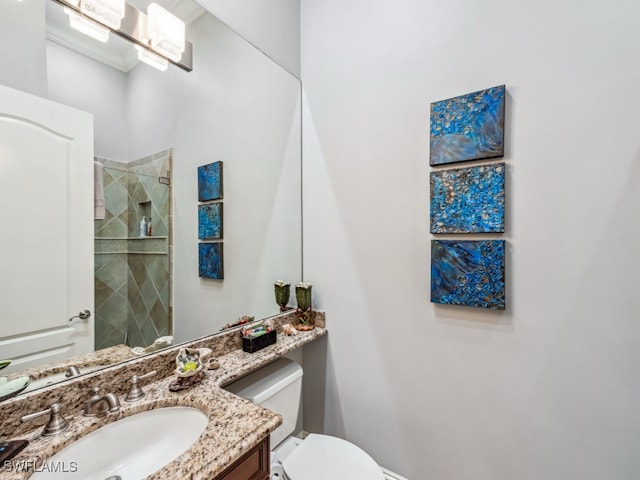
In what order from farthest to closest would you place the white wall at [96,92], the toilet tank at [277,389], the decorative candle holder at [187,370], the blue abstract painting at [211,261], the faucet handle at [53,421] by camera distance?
the blue abstract painting at [211,261]
the toilet tank at [277,389]
the decorative candle holder at [187,370]
the white wall at [96,92]
the faucet handle at [53,421]

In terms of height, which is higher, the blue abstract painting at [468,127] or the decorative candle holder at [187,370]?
the blue abstract painting at [468,127]

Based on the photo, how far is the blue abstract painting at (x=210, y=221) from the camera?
4.33 feet

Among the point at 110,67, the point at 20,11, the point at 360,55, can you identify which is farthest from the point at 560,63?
the point at 20,11

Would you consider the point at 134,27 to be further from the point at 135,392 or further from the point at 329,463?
the point at 329,463

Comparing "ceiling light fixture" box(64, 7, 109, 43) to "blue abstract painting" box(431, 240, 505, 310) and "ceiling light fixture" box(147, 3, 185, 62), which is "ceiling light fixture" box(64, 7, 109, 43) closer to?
"ceiling light fixture" box(147, 3, 185, 62)

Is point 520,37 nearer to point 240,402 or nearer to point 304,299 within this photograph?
point 304,299

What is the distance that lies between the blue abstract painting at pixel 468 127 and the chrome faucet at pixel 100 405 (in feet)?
4.80

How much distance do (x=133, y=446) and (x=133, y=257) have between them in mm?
601

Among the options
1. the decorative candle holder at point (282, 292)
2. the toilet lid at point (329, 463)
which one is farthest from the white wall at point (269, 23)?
the toilet lid at point (329, 463)

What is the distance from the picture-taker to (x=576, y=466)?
3.44 feet

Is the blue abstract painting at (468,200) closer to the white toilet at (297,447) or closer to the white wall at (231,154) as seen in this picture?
the white wall at (231,154)

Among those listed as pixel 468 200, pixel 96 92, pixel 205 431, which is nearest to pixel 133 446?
pixel 205 431

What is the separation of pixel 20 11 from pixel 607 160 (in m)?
1.93

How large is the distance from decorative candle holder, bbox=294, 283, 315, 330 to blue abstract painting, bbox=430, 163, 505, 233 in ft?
2.53
